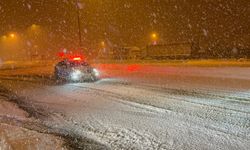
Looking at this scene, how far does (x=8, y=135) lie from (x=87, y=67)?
40.7 feet

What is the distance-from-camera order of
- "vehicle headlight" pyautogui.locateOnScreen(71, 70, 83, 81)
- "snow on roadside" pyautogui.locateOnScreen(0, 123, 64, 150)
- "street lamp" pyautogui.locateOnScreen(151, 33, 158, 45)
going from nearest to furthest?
"snow on roadside" pyautogui.locateOnScreen(0, 123, 64, 150), "vehicle headlight" pyautogui.locateOnScreen(71, 70, 83, 81), "street lamp" pyautogui.locateOnScreen(151, 33, 158, 45)

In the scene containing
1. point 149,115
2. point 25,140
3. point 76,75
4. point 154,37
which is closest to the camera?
point 25,140

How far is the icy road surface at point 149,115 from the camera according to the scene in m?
7.52

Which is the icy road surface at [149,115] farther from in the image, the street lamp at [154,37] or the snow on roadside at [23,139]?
the street lamp at [154,37]

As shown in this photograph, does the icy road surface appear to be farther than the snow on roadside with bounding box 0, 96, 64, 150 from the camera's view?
Yes

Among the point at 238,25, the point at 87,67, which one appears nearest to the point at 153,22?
the point at 238,25

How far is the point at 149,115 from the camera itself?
10078 millimetres

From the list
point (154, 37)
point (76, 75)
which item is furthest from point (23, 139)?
point (154, 37)

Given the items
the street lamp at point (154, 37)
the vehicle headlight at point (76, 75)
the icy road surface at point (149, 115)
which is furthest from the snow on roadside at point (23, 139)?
the street lamp at point (154, 37)

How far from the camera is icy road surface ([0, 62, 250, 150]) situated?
752 centimetres

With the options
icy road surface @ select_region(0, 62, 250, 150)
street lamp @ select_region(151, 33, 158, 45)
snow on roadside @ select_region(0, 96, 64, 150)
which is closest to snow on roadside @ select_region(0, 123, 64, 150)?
snow on roadside @ select_region(0, 96, 64, 150)

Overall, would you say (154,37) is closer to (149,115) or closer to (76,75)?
(76,75)

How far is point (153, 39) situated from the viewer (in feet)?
192

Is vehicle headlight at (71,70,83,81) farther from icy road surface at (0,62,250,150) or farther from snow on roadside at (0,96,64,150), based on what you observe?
snow on roadside at (0,96,64,150)
